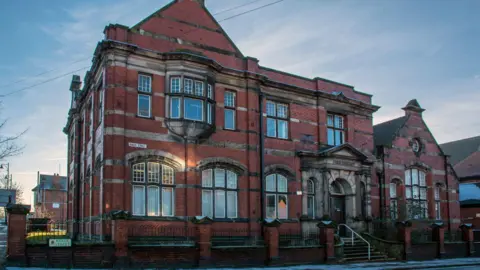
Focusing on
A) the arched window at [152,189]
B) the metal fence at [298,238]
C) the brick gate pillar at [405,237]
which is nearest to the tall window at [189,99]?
the arched window at [152,189]

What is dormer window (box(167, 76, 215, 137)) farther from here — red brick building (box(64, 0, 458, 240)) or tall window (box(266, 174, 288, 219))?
tall window (box(266, 174, 288, 219))

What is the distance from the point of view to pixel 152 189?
2183cm

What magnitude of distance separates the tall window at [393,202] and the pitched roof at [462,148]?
19880 millimetres

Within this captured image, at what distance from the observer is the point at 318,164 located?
2706 centimetres

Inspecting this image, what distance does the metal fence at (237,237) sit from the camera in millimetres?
22531

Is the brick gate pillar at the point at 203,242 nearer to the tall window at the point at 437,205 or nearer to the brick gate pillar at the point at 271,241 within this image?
the brick gate pillar at the point at 271,241

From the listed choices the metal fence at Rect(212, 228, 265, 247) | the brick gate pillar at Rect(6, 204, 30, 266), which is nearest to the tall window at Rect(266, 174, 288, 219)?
the metal fence at Rect(212, 228, 265, 247)

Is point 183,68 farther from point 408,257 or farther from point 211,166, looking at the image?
point 408,257

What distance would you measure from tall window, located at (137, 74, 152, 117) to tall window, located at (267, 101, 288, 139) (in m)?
6.61

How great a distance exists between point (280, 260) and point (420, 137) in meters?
15.9

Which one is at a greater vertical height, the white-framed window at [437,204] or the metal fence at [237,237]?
the white-framed window at [437,204]

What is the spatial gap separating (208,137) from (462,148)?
119 feet

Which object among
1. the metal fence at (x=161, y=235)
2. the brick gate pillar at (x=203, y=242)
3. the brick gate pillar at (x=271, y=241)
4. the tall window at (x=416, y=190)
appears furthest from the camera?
the tall window at (x=416, y=190)

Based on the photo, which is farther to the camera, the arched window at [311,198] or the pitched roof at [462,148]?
the pitched roof at [462,148]
